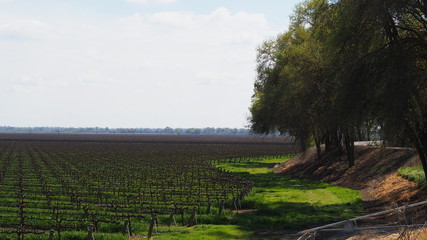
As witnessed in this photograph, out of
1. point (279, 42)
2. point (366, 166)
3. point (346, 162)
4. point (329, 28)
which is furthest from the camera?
point (279, 42)

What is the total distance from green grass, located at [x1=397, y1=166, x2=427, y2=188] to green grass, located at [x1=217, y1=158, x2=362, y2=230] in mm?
3464

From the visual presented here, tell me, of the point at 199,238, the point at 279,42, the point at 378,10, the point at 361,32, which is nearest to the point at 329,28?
the point at 361,32

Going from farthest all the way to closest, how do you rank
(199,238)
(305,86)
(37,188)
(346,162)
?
(346,162), (37,188), (305,86), (199,238)

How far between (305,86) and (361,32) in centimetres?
1086

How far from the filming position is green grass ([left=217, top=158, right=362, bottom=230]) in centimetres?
2812

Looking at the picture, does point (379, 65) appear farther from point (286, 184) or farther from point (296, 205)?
point (286, 184)

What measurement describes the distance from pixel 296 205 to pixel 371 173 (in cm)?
1252

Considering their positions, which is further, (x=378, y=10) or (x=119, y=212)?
(x=119, y=212)

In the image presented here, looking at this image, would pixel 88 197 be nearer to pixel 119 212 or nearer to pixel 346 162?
pixel 119 212

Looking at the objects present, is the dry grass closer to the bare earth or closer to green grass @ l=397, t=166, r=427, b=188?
the bare earth

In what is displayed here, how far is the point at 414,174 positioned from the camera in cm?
3434

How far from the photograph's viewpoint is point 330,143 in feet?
212

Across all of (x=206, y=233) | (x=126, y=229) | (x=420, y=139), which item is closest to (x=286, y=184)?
(x=420, y=139)

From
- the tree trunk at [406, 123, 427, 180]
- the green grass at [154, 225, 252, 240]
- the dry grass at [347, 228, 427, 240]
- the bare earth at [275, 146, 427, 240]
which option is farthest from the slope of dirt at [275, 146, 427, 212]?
the dry grass at [347, 228, 427, 240]
